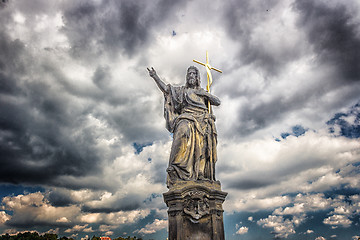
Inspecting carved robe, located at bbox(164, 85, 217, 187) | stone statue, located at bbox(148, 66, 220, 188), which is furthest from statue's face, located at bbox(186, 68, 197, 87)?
carved robe, located at bbox(164, 85, 217, 187)

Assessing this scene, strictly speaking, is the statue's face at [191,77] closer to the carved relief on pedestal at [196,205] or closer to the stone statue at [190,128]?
the stone statue at [190,128]

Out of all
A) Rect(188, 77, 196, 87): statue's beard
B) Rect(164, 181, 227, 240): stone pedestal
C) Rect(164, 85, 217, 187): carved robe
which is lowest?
Rect(164, 181, 227, 240): stone pedestal

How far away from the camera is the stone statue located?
35.4 feet

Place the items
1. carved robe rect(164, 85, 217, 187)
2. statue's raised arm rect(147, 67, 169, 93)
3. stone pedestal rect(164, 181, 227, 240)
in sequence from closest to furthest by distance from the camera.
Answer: stone pedestal rect(164, 181, 227, 240) → carved robe rect(164, 85, 217, 187) → statue's raised arm rect(147, 67, 169, 93)

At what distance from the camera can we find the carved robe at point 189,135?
1075cm

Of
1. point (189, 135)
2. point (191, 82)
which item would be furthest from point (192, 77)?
point (189, 135)

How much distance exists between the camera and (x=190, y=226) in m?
9.45

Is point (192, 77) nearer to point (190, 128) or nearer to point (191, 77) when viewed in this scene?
point (191, 77)

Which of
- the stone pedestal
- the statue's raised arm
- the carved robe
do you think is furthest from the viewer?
the statue's raised arm

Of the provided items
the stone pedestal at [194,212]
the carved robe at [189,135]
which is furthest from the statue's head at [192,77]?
the stone pedestal at [194,212]

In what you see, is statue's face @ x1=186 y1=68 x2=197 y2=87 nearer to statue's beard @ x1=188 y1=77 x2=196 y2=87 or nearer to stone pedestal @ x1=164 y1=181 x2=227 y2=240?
statue's beard @ x1=188 y1=77 x2=196 y2=87

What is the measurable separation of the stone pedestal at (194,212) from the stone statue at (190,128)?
2.11ft

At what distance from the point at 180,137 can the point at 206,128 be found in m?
1.26

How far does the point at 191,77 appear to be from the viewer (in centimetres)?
1276
